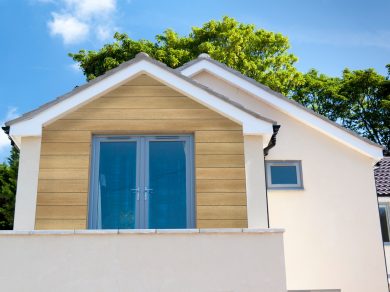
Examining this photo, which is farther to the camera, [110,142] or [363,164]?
[363,164]

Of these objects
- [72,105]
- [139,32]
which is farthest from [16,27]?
[72,105]

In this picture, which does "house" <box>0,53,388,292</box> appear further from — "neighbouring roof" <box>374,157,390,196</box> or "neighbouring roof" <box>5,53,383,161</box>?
"neighbouring roof" <box>374,157,390,196</box>

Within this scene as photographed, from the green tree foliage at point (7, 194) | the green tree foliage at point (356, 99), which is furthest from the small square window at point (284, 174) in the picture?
the green tree foliage at point (356, 99)

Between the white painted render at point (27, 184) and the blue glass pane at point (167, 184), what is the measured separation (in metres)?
2.22

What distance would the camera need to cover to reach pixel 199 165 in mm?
10484

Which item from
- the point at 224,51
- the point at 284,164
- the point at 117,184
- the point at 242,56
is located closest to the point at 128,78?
the point at 117,184

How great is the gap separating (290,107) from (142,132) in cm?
613

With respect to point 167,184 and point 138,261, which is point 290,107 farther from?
point 138,261

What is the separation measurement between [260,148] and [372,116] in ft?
102

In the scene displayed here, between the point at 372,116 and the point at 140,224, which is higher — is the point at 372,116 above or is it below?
above

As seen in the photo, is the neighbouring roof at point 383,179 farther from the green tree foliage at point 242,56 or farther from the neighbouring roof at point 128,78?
the green tree foliage at point 242,56

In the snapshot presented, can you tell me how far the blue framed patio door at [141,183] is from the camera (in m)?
10.3

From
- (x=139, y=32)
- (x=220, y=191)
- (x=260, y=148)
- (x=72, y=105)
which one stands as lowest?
(x=220, y=191)

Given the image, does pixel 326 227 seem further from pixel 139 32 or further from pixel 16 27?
pixel 139 32
